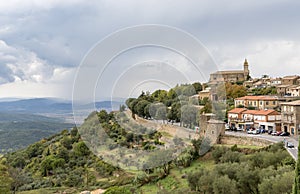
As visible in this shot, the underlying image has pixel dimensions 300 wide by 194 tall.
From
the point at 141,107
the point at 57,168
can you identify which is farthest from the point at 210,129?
the point at 57,168

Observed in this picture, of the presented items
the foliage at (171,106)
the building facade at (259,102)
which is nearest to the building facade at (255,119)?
the building facade at (259,102)

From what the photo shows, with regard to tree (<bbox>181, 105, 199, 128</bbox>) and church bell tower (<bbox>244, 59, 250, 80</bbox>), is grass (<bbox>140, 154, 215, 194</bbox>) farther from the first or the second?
church bell tower (<bbox>244, 59, 250, 80</bbox>)

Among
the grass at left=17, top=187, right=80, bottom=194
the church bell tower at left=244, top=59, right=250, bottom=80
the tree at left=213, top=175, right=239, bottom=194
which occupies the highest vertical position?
the church bell tower at left=244, top=59, right=250, bottom=80

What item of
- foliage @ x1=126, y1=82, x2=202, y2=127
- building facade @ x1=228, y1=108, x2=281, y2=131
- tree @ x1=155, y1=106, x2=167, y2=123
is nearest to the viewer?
foliage @ x1=126, y1=82, x2=202, y2=127

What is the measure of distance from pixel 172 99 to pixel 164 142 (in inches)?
153

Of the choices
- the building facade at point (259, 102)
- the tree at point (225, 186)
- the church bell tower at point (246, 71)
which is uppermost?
the church bell tower at point (246, 71)

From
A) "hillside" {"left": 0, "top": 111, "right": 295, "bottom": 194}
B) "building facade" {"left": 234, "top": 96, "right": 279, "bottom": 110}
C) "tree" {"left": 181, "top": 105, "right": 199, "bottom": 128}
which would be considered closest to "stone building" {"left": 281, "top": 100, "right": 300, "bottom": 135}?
"building facade" {"left": 234, "top": 96, "right": 279, "bottom": 110}

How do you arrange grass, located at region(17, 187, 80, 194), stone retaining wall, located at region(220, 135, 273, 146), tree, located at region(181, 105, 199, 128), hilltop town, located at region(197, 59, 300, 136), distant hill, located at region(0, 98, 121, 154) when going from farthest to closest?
distant hill, located at region(0, 98, 121, 154)
hilltop town, located at region(197, 59, 300, 136)
tree, located at region(181, 105, 199, 128)
grass, located at region(17, 187, 80, 194)
stone retaining wall, located at region(220, 135, 273, 146)

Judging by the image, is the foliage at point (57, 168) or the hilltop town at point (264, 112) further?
the hilltop town at point (264, 112)

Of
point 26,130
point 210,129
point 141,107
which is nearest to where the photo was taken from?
point 210,129

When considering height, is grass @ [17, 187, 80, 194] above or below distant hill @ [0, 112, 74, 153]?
below

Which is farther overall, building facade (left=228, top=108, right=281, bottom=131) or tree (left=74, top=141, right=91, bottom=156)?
tree (left=74, top=141, right=91, bottom=156)

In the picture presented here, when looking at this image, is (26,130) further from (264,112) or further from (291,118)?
(291,118)

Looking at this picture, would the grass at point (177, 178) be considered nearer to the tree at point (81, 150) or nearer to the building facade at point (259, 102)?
the tree at point (81, 150)
